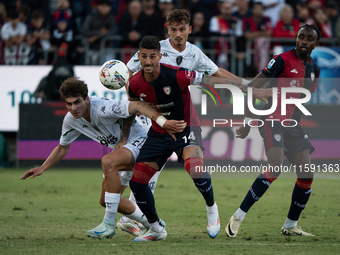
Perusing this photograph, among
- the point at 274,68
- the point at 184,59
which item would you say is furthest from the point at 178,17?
the point at 274,68

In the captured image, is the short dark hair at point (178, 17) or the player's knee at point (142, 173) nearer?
the player's knee at point (142, 173)

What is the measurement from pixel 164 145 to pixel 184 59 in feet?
4.70

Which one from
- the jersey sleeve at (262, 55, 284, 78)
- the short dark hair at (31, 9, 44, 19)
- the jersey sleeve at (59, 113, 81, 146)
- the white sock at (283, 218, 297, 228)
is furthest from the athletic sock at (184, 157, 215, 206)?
the short dark hair at (31, 9, 44, 19)

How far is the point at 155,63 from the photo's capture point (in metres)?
5.45

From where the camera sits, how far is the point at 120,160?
5656mm

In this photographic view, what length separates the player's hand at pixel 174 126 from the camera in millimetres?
5445

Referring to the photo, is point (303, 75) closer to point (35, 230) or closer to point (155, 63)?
point (155, 63)

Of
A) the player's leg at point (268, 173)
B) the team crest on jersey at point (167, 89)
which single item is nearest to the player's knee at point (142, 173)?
the team crest on jersey at point (167, 89)

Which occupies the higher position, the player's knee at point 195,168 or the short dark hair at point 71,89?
the short dark hair at point 71,89

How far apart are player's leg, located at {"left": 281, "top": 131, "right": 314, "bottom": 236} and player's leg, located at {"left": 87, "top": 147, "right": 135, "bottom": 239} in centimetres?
201

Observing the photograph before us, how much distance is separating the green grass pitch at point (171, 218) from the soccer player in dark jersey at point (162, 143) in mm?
336

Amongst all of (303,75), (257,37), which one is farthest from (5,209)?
(257,37)

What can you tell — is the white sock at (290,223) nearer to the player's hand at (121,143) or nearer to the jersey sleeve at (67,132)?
the player's hand at (121,143)

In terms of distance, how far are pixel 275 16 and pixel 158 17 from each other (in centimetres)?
346
